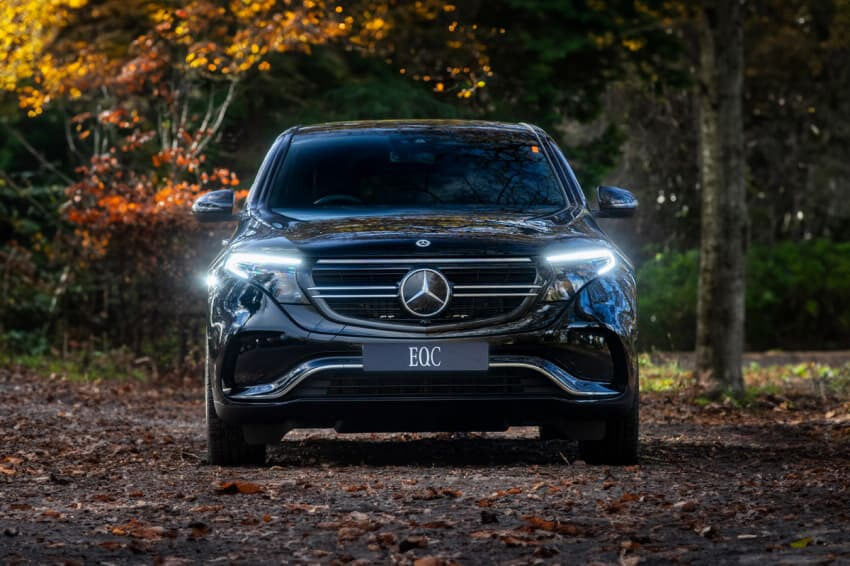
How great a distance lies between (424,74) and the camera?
1900 cm

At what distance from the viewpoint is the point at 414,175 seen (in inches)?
342

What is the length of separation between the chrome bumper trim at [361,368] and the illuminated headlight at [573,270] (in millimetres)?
342

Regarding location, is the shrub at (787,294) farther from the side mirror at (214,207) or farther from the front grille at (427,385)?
the front grille at (427,385)

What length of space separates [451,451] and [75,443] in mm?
2519

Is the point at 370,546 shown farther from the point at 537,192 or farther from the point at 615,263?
the point at 537,192

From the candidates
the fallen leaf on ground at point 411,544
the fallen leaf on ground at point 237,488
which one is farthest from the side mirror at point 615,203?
the fallen leaf on ground at point 411,544

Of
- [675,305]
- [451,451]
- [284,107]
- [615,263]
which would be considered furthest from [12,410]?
[675,305]

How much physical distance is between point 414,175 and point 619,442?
6.40ft

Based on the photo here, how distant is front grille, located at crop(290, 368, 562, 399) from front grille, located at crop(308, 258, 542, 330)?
0.27 m

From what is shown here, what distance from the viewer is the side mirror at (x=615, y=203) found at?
336 inches

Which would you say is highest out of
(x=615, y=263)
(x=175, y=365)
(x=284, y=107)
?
(x=284, y=107)

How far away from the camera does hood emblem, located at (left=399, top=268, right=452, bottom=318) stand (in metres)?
7.38

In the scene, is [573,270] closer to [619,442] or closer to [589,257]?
[589,257]

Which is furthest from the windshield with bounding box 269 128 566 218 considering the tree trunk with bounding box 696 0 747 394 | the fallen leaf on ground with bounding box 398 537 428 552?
the tree trunk with bounding box 696 0 747 394
